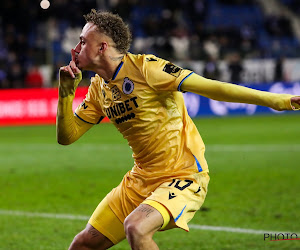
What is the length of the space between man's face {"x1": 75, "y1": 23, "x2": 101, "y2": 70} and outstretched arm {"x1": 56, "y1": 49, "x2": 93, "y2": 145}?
0.14 feet

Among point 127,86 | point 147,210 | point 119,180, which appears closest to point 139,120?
point 127,86

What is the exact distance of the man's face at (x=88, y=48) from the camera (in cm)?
432

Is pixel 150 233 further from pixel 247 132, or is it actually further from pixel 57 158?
pixel 247 132

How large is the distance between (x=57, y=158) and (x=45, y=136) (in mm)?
4333

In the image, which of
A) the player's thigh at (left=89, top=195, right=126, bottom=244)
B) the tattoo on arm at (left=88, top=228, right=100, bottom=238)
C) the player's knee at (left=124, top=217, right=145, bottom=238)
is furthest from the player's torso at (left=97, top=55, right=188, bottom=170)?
the player's knee at (left=124, top=217, right=145, bottom=238)

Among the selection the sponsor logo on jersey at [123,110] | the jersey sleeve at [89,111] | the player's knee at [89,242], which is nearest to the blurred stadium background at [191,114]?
the player's knee at [89,242]

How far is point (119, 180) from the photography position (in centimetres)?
1016

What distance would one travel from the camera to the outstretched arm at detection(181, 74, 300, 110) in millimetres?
3871

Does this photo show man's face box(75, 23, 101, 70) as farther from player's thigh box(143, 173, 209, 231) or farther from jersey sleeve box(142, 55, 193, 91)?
player's thigh box(143, 173, 209, 231)

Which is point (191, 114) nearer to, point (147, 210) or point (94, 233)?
point (94, 233)

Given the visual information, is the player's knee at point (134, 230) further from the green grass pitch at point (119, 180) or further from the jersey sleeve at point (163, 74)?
the green grass pitch at point (119, 180)

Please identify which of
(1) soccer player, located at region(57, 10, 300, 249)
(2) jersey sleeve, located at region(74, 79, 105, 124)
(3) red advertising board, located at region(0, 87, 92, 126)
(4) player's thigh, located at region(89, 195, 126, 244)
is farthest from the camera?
(3) red advertising board, located at region(0, 87, 92, 126)

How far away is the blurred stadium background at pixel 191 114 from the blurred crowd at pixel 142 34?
0.05 metres

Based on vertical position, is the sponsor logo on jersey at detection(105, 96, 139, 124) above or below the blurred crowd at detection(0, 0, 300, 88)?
above
